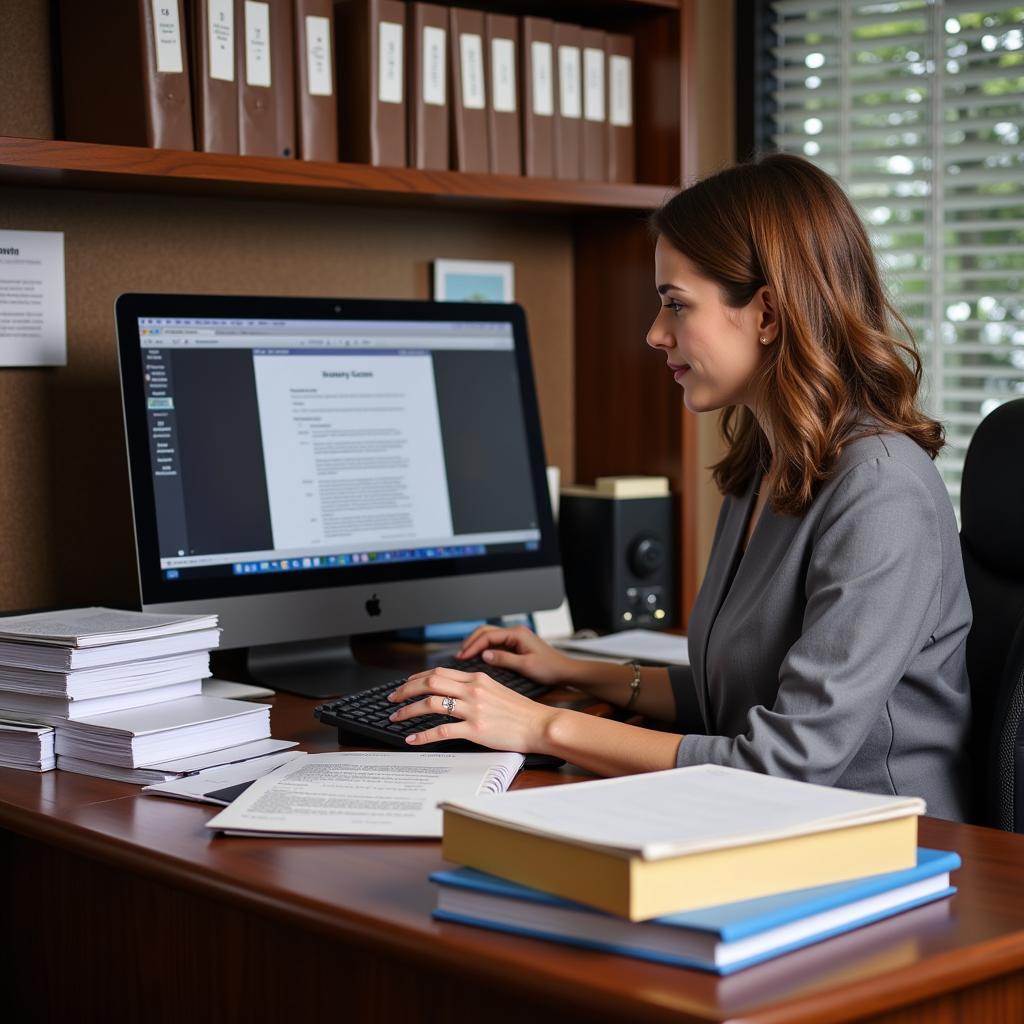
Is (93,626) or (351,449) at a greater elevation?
(351,449)

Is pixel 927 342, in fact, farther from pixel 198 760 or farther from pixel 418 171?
pixel 198 760

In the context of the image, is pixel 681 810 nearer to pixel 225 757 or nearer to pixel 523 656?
pixel 225 757

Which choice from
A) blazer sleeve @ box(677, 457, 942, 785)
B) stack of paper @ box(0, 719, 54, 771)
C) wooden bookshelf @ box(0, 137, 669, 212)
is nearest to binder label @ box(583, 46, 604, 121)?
wooden bookshelf @ box(0, 137, 669, 212)

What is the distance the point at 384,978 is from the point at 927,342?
181 cm

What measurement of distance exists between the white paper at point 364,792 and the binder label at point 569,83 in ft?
4.09

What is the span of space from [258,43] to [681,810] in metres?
1.33

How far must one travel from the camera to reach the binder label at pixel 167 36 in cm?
177

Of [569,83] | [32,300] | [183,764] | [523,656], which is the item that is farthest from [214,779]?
[569,83]

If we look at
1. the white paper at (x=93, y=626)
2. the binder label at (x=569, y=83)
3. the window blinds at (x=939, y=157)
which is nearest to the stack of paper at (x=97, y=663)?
the white paper at (x=93, y=626)

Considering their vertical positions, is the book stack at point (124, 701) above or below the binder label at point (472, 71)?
below

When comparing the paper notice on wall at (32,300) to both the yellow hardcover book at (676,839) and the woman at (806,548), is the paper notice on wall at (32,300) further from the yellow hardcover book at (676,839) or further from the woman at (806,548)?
the yellow hardcover book at (676,839)

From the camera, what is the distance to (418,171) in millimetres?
1998

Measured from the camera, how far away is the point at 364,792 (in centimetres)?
121

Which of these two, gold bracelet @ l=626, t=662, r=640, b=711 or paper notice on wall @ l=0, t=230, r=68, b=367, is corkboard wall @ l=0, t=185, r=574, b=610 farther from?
gold bracelet @ l=626, t=662, r=640, b=711
